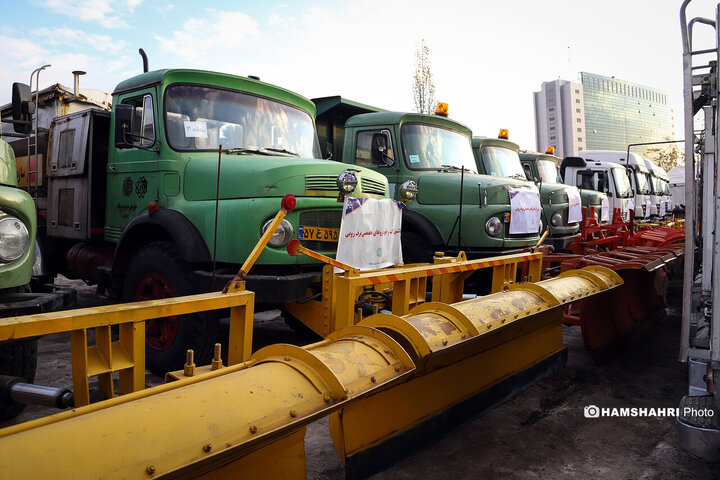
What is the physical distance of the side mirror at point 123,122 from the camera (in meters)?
4.31

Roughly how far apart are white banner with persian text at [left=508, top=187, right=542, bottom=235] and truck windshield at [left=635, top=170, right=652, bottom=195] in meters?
11.2

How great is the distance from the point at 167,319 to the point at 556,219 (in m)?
7.22

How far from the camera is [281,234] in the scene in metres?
3.82

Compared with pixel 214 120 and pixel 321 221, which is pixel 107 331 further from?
pixel 214 120

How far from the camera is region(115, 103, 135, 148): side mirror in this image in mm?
4312

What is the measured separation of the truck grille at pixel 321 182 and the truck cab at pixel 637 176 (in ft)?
45.8

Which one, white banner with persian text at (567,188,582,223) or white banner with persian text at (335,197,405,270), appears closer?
white banner with persian text at (335,197,405,270)

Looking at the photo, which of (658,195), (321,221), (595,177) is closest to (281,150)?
(321,221)

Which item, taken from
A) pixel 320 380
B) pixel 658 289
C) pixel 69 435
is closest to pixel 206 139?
pixel 320 380

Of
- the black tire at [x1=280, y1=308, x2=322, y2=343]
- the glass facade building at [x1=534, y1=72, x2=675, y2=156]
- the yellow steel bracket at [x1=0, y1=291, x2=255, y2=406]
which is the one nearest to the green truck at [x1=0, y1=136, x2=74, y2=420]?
the yellow steel bracket at [x1=0, y1=291, x2=255, y2=406]

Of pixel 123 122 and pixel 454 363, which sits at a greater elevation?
pixel 123 122

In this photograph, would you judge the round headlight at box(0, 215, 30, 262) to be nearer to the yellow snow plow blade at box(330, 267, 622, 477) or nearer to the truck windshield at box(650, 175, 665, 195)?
the yellow snow plow blade at box(330, 267, 622, 477)

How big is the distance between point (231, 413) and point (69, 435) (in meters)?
0.46

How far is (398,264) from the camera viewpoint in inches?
169
